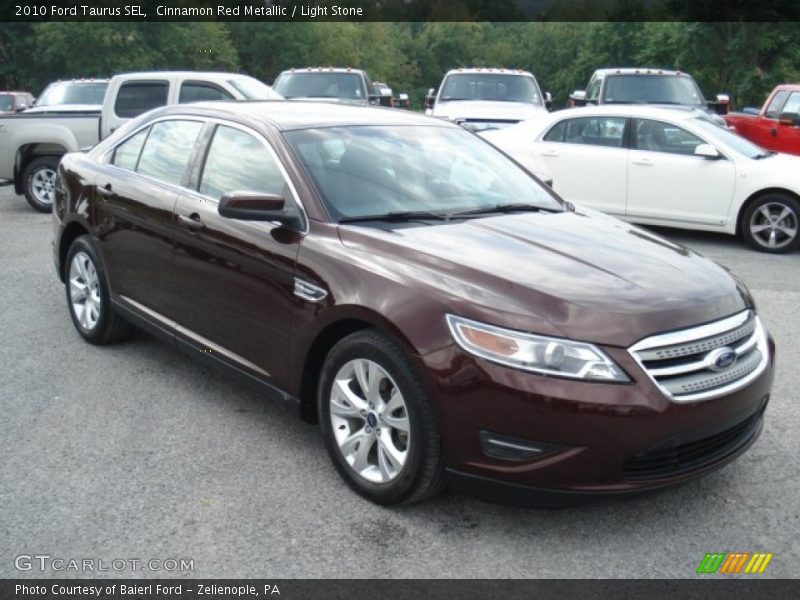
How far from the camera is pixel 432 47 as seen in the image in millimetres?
105125

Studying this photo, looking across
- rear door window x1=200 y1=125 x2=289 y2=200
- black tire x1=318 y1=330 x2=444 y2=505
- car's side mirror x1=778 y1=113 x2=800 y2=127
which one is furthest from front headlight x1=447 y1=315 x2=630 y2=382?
car's side mirror x1=778 y1=113 x2=800 y2=127

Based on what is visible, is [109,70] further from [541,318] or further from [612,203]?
[541,318]

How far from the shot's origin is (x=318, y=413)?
4.24 m

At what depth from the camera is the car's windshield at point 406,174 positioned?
14.6ft

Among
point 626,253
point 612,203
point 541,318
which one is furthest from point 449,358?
point 612,203

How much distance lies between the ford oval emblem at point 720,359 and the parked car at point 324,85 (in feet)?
44.9

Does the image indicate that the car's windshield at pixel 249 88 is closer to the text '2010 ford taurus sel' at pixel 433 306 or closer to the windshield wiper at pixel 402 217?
the text '2010 ford taurus sel' at pixel 433 306

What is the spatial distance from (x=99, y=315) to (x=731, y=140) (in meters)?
7.41

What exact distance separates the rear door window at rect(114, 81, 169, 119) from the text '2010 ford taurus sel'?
7460mm

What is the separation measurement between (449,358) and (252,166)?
181 centimetres

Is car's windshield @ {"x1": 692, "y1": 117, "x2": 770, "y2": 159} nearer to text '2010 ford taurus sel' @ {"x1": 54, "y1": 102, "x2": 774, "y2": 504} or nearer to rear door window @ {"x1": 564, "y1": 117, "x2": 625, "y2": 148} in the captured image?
rear door window @ {"x1": 564, "y1": 117, "x2": 625, "y2": 148}

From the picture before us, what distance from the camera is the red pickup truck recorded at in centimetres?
1343

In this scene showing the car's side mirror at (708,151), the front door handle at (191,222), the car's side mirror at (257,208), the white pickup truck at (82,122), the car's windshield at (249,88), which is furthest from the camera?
the car's windshield at (249,88)

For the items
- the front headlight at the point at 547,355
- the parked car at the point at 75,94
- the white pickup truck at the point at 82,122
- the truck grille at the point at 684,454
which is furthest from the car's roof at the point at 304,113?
the parked car at the point at 75,94
